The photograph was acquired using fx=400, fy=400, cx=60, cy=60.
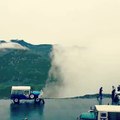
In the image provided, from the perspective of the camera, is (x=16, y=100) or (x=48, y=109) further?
(x=16, y=100)

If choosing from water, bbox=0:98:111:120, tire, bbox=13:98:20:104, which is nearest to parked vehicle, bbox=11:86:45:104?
tire, bbox=13:98:20:104

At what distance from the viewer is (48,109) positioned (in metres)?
68.7

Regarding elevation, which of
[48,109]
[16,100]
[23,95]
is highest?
[23,95]

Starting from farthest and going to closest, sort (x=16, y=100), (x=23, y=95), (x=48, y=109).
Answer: (x=16, y=100)
(x=23, y=95)
(x=48, y=109)

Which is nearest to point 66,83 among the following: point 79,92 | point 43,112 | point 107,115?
point 79,92

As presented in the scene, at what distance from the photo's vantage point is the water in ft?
203

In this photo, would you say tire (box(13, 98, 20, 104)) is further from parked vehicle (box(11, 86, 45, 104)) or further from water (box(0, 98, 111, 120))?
water (box(0, 98, 111, 120))

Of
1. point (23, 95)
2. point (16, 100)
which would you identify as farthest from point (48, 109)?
point (16, 100)

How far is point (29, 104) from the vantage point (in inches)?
2906

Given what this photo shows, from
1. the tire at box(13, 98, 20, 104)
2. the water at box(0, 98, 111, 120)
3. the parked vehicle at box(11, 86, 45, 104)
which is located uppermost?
the parked vehicle at box(11, 86, 45, 104)

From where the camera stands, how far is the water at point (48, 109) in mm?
61781

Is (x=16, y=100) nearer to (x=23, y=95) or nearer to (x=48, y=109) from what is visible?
(x=23, y=95)

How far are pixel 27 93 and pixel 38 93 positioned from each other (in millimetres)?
2207

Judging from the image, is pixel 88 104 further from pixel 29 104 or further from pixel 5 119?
pixel 5 119
